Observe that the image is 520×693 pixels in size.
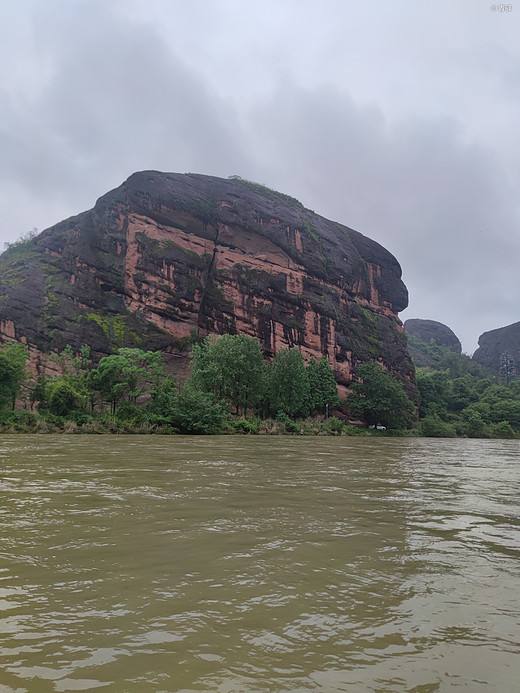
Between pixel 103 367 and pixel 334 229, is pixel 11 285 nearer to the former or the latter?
pixel 103 367

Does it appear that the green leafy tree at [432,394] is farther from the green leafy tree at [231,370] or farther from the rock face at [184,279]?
the green leafy tree at [231,370]

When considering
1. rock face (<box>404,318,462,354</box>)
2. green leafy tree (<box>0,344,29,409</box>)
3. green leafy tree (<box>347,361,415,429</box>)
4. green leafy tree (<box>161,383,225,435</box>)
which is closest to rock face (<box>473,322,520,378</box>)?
rock face (<box>404,318,462,354</box>)

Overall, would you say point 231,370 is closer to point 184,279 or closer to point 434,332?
point 184,279

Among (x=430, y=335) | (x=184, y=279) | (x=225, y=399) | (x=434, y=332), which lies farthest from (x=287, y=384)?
(x=434, y=332)

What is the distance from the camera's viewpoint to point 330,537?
4.64m

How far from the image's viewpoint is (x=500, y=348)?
147250 millimetres

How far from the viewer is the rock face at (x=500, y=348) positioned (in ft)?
459

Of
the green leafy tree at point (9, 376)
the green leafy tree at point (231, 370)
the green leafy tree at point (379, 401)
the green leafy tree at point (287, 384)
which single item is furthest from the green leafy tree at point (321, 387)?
the green leafy tree at point (9, 376)

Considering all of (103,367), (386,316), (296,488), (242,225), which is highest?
(242,225)

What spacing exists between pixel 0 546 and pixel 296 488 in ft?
16.8

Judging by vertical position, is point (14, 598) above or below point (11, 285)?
below

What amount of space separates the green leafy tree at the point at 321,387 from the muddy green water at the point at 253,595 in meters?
52.7

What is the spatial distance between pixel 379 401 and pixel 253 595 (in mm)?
61977

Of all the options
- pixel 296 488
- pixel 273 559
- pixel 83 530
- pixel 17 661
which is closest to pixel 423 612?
pixel 273 559
